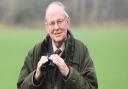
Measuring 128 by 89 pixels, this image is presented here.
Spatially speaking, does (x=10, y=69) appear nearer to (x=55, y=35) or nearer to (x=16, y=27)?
(x=55, y=35)

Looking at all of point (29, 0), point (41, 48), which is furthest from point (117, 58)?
point (29, 0)

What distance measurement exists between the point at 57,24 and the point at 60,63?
35cm

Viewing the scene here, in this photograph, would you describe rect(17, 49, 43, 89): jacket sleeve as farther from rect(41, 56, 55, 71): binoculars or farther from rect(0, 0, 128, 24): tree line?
rect(0, 0, 128, 24): tree line

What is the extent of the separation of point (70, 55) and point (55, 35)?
22 centimetres

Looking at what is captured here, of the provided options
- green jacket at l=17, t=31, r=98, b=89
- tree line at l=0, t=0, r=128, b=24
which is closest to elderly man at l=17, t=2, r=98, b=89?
green jacket at l=17, t=31, r=98, b=89

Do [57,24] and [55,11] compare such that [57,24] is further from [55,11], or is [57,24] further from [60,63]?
[60,63]

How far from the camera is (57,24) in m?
4.50

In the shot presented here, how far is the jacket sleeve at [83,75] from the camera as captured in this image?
442cm

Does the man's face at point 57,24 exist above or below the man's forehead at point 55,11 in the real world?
below

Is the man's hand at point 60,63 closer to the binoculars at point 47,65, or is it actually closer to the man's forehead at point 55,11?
the binoculars at point 47,65

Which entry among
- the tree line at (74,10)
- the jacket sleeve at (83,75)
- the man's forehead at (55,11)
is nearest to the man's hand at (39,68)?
the jacket sleeve at (83,75)

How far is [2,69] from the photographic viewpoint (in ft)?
66.0

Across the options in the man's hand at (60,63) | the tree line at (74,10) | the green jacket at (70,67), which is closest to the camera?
the man's hand at (60,63)

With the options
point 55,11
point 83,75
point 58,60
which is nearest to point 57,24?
point 55,11
